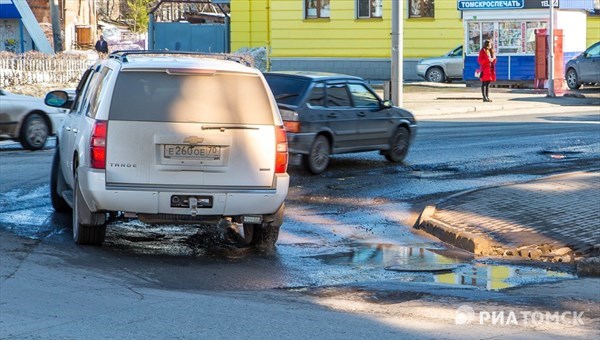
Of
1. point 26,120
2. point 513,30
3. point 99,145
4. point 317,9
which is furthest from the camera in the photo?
point 317,9

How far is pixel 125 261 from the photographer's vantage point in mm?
9828

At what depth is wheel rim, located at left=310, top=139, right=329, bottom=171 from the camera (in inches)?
650

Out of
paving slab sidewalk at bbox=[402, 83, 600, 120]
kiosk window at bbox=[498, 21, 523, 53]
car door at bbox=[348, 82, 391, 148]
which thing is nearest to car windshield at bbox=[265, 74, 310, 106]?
car door at bbox=[348, 82, 391, 148]

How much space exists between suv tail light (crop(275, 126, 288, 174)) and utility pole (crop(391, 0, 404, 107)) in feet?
55.6

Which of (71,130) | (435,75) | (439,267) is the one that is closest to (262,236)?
(439,267)

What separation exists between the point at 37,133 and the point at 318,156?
542 centimetres

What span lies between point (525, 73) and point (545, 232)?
3064 centimetres

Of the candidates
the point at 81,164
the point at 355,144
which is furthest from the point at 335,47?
the point at 81,164

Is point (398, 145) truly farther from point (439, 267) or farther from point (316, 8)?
point (316, 8)

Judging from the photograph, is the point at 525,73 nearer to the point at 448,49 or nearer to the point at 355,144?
the point at 448,49

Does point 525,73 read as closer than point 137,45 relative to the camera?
Yes

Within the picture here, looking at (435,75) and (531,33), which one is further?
(435,75)

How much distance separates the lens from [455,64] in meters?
43.5

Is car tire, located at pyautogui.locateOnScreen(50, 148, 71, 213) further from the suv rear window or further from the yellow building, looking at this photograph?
the yellow building
